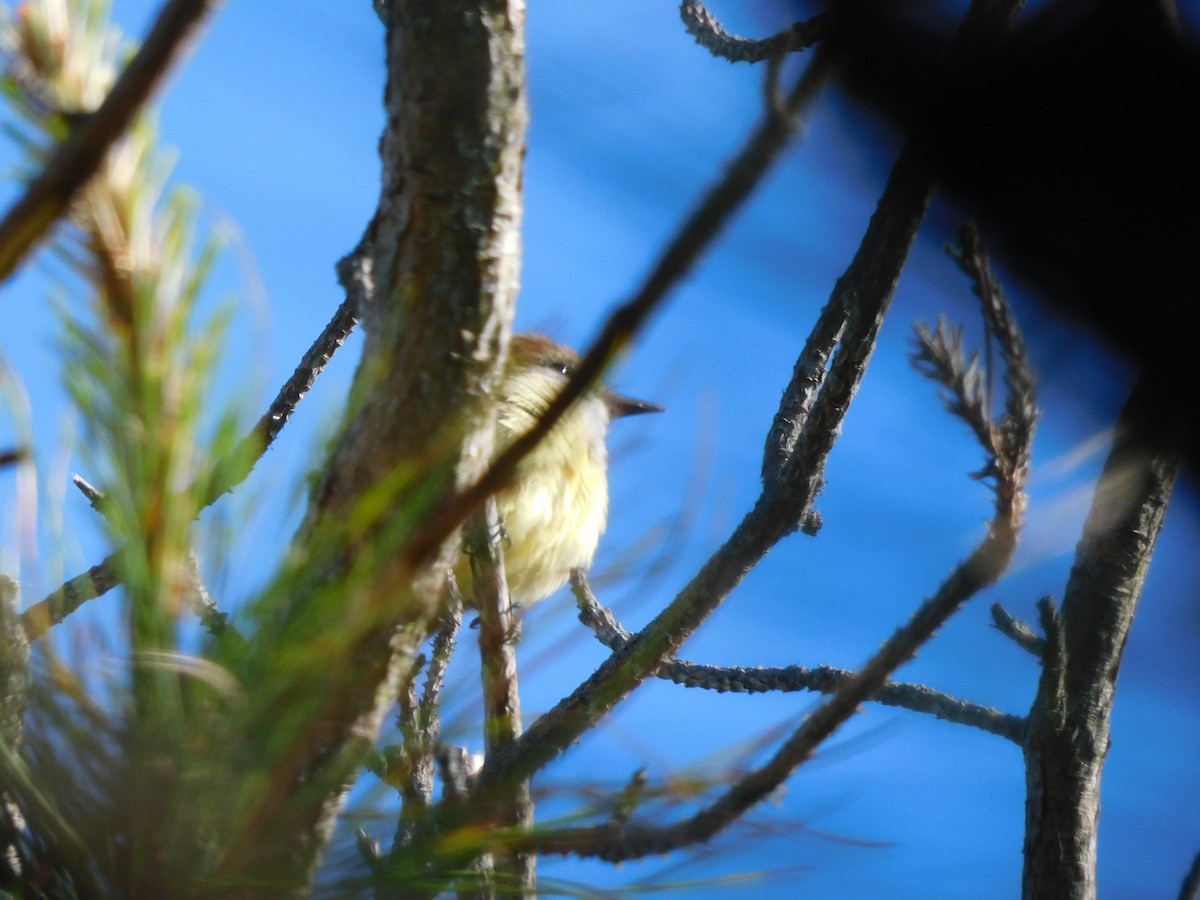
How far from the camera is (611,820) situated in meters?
0.66

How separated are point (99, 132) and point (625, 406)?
224cm

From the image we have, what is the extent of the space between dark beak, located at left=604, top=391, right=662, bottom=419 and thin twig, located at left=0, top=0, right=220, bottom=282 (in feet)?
7.12

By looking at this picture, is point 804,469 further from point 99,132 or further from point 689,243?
point 99,132

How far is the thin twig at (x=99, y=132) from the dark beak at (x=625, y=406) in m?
2.17

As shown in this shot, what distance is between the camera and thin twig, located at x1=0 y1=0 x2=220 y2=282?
1.49 feet

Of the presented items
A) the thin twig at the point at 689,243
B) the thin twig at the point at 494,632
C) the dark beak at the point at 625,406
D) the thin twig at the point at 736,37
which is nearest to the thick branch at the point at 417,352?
the thin twig at the point at 689,243

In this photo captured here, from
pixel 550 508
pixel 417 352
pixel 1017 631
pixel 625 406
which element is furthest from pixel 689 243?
pixel 625 406

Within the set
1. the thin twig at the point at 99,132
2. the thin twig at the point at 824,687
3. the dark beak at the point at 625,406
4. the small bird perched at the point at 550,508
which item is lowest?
the thin twig at the point at 99,132

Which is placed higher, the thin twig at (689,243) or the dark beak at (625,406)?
the dark beak at (625,406)

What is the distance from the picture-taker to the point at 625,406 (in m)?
2.69

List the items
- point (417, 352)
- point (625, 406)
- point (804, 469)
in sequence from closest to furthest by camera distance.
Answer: point (417, 352) → point (804, 469) → point (625, 406)

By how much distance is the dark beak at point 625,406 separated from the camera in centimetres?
266

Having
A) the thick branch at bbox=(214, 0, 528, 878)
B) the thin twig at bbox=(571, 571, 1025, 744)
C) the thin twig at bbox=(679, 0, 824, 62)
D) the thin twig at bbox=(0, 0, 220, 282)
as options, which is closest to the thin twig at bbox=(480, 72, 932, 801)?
the thin twig at bbox=(679, 0, 824, 62)

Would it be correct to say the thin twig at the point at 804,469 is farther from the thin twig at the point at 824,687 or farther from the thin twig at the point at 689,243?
the thin twig at the point at 689,243
